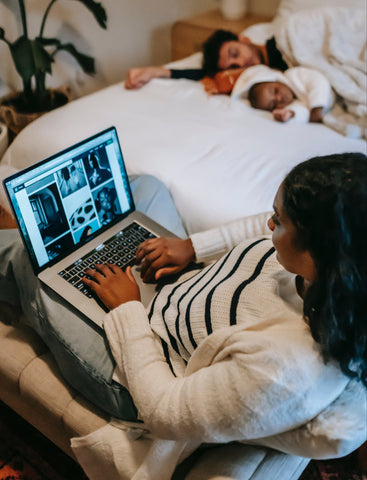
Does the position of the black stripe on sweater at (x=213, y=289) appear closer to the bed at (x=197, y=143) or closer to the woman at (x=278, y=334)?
the woman at (x=278, y=334)

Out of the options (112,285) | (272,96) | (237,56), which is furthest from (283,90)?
(112,285)

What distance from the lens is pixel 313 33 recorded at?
5.74 ft

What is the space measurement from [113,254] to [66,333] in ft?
0.72

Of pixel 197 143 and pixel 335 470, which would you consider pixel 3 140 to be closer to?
pixel 197 143

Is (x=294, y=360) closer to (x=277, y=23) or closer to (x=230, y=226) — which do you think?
(x=230, y=226)

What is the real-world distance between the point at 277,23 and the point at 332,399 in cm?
205

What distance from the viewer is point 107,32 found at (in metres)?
2.43

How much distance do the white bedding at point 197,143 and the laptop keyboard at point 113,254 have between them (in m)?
0.27

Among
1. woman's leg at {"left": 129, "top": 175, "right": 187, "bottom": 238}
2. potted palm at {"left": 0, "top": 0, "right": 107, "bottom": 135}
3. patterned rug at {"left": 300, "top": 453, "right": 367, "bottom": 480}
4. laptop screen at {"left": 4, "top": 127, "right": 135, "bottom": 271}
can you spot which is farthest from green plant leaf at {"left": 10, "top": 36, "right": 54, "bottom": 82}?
patterned rug at {"left": 300, "top": 453, "right": 367, "bottom": 480}

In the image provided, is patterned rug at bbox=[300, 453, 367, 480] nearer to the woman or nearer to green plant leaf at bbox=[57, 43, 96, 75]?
the woman

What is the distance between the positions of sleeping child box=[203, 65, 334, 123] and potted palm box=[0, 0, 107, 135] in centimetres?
66

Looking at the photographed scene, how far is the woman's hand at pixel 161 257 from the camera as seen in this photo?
0.90m

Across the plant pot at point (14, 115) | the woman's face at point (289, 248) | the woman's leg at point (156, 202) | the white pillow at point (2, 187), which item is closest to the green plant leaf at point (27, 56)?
the plant pot at point (14, 115)

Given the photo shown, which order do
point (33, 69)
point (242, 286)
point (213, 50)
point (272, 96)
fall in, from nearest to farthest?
point (242, 286)
point (272, 96)
point (33, 69)
point (213, 50)
